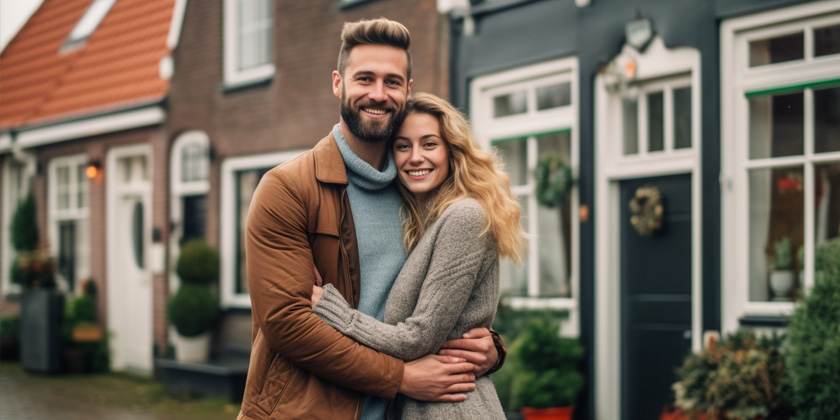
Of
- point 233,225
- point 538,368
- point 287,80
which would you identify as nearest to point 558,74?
point 538,368

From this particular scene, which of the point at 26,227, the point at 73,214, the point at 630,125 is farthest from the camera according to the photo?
the point at 26,227

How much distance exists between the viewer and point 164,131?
1352cm

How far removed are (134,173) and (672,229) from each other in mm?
9204

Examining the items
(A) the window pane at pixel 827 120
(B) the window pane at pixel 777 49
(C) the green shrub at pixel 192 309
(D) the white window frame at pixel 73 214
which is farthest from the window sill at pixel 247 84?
(A) the window pane at pixel 827 120

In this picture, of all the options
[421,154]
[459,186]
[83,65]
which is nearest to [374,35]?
[421,154]

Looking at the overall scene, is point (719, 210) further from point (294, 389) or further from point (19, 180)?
point (19, 180)

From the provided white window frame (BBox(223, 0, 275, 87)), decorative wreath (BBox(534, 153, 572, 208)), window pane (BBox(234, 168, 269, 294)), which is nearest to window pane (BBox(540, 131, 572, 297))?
decorative wreath (BBox(534, 153, 572, 208))

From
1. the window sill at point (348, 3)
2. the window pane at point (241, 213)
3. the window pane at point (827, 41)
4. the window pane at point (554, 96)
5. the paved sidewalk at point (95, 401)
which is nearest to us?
the window pane at point (827, 41)

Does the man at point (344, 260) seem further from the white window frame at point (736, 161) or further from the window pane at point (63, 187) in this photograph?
the window pane at point (63, 187)

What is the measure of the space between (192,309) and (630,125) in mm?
6667

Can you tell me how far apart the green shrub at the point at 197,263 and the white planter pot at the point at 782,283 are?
7.68 metres

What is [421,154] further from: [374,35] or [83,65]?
[83,65]

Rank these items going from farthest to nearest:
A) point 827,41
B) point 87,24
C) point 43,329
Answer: point 87,24
point 43,329
point 827,41

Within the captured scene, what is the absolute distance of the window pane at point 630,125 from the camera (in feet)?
26.4
